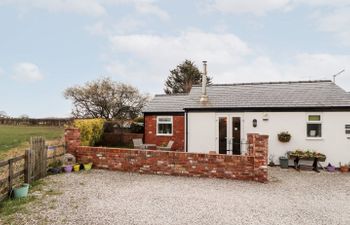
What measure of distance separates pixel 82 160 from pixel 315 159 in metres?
11.0

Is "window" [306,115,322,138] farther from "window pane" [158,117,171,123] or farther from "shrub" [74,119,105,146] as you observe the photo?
"shrub" [74,119,105,146]

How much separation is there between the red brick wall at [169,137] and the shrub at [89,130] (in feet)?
13.0

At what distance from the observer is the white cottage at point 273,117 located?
40.1ft

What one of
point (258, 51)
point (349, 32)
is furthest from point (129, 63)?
point (349, 32)

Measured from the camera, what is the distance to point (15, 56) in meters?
16.2

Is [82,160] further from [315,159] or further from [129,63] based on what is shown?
[129,63]

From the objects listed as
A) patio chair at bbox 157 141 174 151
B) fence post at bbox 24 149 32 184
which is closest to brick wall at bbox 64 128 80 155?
fence post at bbox 24 149 32 184

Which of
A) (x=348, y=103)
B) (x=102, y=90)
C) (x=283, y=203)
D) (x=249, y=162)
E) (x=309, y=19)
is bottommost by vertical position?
(x=283, y=203)

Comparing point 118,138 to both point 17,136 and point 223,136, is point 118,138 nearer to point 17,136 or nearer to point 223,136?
point 17,136

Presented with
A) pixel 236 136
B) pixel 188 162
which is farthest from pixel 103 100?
pixel 188 162

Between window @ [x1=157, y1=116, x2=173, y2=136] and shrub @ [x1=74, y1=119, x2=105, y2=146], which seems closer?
shrub @ [x1=74, y1=119, x2=105, y2=146]

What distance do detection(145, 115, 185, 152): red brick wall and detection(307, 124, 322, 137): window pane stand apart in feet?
26.0

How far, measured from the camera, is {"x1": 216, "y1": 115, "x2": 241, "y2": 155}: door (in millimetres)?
13602

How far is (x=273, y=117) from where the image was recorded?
13.0 meters
